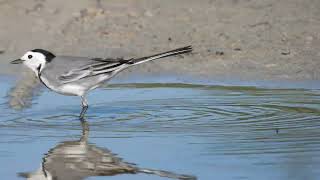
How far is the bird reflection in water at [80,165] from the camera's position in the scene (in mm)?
6941

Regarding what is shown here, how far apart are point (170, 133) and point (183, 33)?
4348 mm

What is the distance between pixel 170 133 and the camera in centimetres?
823

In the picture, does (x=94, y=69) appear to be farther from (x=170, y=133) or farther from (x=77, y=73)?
(x=170, y=133)

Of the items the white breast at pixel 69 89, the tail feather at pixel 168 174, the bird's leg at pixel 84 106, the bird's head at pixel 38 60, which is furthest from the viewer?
the bird's head at pixel 38 60

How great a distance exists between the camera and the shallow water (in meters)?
7.04

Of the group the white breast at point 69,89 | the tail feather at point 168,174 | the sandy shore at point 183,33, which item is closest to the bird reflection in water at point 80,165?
the tail feather at point 168,174

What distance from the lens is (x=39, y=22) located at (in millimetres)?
13227

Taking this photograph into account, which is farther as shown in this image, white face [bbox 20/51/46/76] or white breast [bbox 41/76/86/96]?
white face [bbox 20/51/46/76]

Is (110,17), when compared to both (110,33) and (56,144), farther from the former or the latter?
Answer: (56,144)

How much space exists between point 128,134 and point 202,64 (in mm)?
3323

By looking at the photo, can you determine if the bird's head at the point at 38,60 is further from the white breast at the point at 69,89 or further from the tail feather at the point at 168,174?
the tail feather at the point at 168,174

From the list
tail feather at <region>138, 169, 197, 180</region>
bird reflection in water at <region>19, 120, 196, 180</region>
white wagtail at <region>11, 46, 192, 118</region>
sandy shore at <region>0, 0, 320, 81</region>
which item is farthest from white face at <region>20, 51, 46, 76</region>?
tail feather at <region>138, 169, 197, 180</region>

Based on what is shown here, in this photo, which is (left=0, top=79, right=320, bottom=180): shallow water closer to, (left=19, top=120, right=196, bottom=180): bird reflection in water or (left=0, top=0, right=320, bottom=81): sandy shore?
(left=19, top=120, right=196, bottom=180): bird reflection in water

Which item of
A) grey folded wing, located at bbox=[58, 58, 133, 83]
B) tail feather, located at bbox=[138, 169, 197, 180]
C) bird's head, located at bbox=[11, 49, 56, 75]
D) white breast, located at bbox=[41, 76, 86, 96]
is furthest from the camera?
bird's head, located at bbox=[11, 49, 56, 75]
